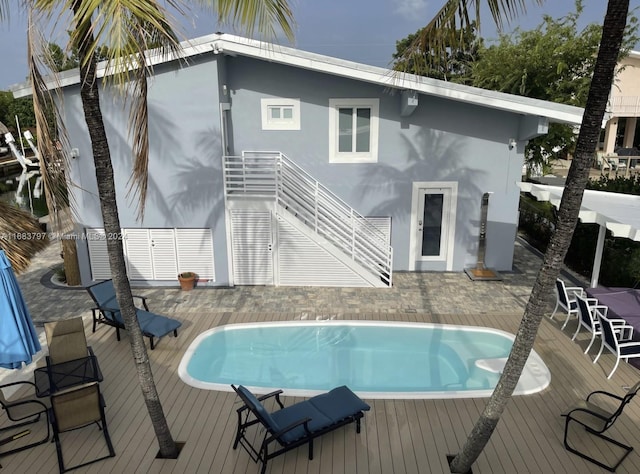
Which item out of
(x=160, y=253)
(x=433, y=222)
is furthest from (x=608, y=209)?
(x=160, y=253)

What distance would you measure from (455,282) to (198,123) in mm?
8441

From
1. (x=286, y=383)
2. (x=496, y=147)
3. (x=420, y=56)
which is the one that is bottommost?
(x=286, y=383)

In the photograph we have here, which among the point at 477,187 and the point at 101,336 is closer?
the point at 101,336

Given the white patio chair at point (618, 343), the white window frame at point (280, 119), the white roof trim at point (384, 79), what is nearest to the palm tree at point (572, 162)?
the white patio chair at point (618, 343)

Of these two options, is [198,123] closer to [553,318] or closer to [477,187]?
[477,187]

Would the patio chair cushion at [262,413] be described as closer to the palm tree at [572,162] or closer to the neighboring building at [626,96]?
the palm tree at [572,162]

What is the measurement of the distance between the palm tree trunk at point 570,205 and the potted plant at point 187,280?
897cm

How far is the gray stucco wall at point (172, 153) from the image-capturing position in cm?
1158

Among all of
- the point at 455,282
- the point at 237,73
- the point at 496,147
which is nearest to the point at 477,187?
the point at 496,147

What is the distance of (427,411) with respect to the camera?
7.16 meters

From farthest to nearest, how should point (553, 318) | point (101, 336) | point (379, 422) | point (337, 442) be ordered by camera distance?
point (553, 318) → point (101, 336) → point (379, 422) → point (337, 442)

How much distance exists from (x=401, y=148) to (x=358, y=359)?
6.52m

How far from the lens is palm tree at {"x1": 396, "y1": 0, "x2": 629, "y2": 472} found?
13.0 feet

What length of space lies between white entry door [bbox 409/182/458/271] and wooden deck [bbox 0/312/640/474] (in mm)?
5602
